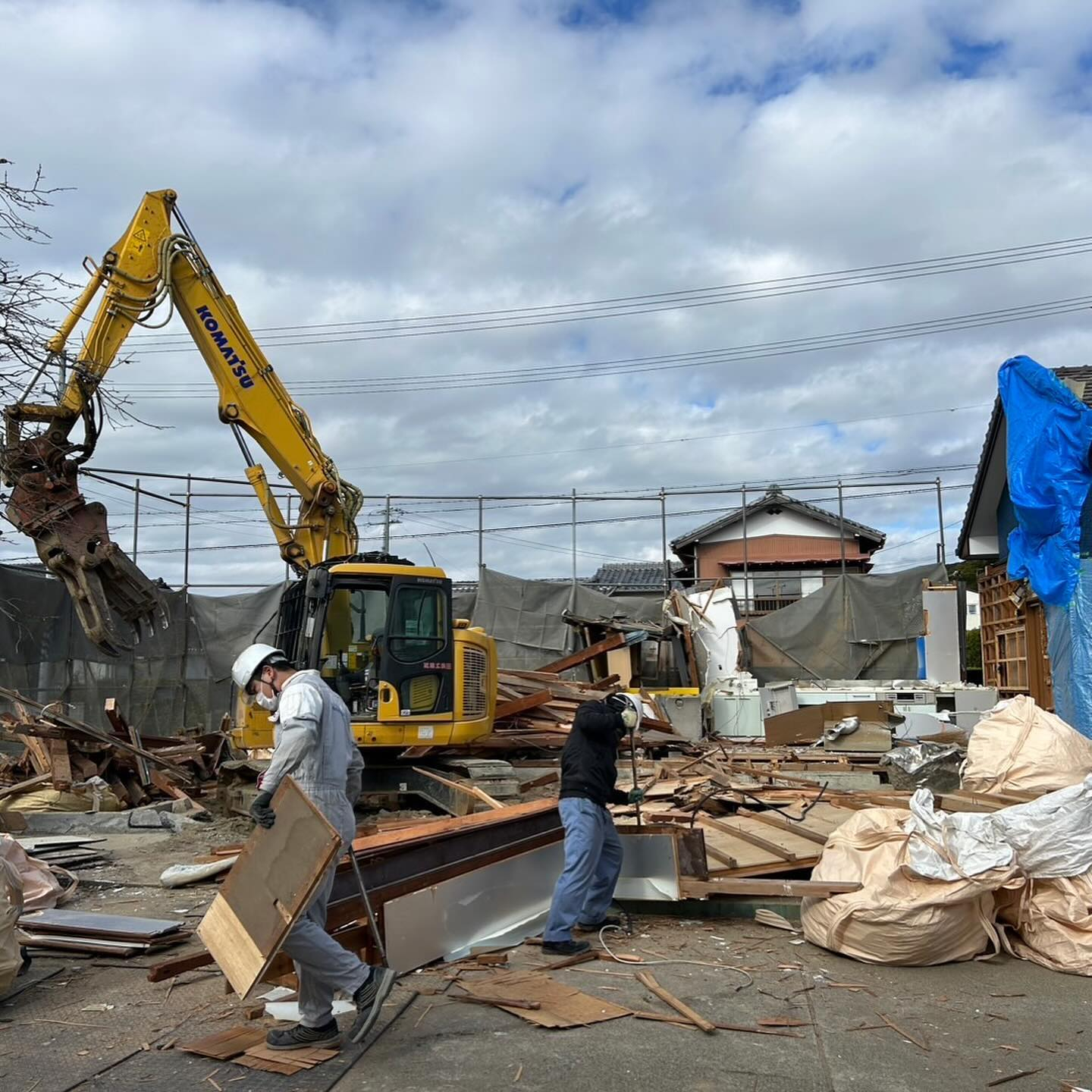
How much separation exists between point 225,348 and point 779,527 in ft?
111

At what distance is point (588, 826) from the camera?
20.8 feet

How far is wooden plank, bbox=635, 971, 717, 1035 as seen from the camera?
15.8ft

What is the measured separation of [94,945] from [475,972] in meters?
2.33

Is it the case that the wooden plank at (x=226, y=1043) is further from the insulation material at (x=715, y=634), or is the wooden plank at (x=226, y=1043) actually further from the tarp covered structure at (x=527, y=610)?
the tarp covered structure at (x=527, y=610)

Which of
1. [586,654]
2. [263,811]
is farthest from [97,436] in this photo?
[586,654]

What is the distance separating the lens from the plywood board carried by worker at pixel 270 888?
170 inches

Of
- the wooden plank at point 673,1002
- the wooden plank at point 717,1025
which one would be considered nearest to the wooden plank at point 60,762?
the wooden plank at point 673,1002

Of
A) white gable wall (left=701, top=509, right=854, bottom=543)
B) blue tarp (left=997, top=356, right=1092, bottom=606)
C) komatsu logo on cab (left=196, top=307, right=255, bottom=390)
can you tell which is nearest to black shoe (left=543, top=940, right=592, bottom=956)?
blue tarp (left=997, top=356, right=1092, bottom=606)

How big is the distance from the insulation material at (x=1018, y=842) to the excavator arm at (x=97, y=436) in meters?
7.16

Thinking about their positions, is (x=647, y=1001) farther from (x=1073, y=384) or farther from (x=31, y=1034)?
(x=1073, y=384)

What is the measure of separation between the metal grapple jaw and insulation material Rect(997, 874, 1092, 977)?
8.95 metres

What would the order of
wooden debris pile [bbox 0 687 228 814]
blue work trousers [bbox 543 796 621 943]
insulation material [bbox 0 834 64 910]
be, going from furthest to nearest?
wooden debris pile [bbox 0 687 228 814], insulation material [bbox 0 834 64 910], blue work trousers [bbox 543 796 621 943]

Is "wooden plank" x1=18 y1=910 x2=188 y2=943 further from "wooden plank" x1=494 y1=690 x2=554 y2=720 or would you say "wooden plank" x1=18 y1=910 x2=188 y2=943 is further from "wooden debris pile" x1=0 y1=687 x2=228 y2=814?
"wooden plank" x1=494 y1=690 x2=554 y2=720

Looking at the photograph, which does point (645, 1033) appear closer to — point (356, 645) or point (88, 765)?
point (356, 645)
